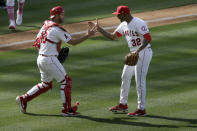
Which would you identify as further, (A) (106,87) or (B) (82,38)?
(A) (106,87)

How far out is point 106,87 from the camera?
11695mm

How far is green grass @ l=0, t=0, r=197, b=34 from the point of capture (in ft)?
59.8

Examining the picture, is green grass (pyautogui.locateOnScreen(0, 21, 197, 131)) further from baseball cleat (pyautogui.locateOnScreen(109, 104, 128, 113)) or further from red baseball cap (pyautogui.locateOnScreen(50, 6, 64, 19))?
red baseball cap (pyautogui.locateOnScreen(50, 6, 64, 19))

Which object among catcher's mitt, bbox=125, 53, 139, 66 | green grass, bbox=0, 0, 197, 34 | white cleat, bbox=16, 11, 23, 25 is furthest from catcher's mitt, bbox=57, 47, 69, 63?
white cleat, bbox=16, 11, 23, 25

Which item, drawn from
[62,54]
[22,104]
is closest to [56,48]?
[62,54]

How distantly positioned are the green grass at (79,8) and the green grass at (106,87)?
2642 mm

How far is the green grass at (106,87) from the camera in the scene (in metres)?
9.45

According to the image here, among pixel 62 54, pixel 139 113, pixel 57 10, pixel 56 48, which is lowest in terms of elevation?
pixel 139 113

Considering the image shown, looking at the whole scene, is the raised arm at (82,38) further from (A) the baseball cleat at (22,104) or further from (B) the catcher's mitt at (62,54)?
(A) the baseball cleat at (22,104)

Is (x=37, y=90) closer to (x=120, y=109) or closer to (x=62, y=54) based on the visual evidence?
(x=62, y=54)

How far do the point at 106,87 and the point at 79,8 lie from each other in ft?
27.1

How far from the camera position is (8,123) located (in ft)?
31.2

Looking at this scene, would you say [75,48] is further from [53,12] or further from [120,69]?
[53,12]

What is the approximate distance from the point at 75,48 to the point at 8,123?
5.83m
